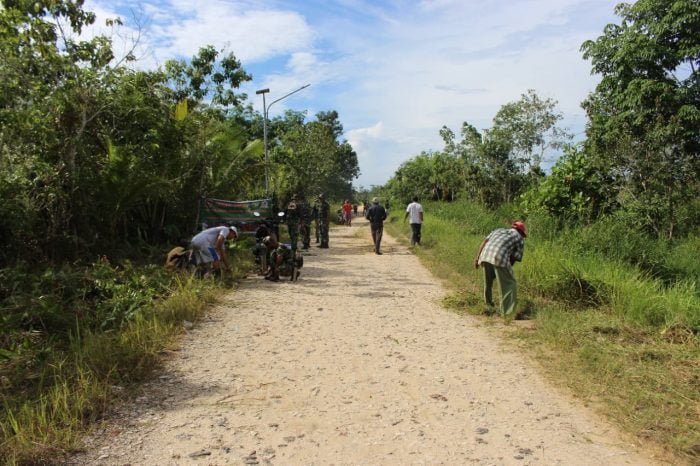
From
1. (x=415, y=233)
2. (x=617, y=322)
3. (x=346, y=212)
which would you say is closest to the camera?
(x=617, y=322)

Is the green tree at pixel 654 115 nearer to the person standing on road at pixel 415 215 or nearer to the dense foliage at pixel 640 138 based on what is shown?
the dense foliage at pixel 640 138

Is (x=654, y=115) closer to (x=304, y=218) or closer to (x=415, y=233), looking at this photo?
(x=415, y=233)

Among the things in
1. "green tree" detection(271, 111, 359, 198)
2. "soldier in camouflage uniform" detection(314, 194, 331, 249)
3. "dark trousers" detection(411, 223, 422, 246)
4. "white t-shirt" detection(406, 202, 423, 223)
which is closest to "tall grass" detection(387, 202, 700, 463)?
"white t-shirt" detection(406, 202, 423, 223)

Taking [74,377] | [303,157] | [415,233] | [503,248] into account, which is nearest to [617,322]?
[503,248]

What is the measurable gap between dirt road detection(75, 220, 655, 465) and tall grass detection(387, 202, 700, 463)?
37cm

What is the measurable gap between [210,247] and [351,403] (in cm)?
522

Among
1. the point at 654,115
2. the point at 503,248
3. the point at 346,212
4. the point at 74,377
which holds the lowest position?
the point at 74,377

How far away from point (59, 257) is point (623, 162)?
1315 cm

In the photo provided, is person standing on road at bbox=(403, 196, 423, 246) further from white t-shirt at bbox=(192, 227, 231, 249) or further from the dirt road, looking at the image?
the dirt road

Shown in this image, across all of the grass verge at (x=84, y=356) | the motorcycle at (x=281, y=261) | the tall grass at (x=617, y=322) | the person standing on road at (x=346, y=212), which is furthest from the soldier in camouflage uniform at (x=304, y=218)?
the person standing on road at (x=346, y=212)

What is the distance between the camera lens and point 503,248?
692 cm

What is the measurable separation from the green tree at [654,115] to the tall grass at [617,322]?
1755 mm

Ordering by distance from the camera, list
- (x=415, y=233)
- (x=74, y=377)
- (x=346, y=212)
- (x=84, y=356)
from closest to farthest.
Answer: (x=74, y=377)
(x=84, y=356)
(x=415, y=233)
(x=346, y=212)

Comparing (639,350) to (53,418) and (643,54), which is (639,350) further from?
(643,54)
